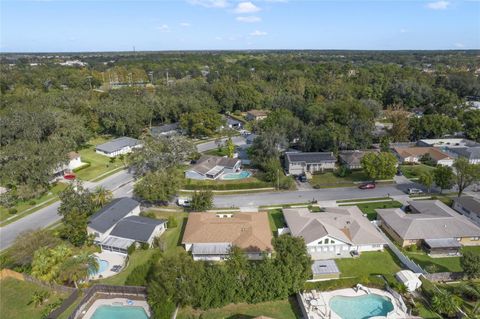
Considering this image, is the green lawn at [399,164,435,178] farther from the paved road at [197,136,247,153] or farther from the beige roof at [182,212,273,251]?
the paved road at [197,136,247,153]

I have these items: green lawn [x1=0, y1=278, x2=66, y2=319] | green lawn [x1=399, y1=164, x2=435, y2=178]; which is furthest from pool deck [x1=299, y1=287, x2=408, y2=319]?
green lawn [x1=399, y1=164, x2=435, y2=178]

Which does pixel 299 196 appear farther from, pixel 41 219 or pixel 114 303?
pixel 41 219

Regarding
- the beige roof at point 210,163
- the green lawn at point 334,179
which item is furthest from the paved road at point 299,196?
the beige roof at point 210,163

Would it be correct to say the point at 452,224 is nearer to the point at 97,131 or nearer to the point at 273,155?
the point at 273,155

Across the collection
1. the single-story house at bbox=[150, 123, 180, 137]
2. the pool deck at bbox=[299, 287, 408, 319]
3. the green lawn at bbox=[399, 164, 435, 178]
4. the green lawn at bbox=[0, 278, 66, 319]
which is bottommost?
the green lawn at bbox=[0, 278, 66, 319]

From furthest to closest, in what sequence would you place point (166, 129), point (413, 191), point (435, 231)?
point (166, 129) → point (413, 191) → point (435, 231)

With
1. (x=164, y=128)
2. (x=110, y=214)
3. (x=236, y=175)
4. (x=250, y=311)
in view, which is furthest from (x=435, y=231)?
(x=164, y=128)
